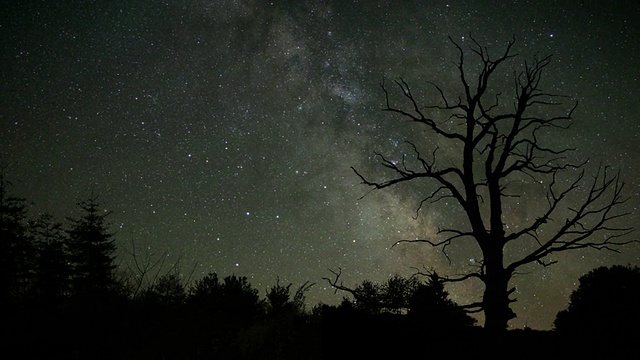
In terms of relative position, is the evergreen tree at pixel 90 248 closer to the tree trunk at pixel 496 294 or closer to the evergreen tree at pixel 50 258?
the evergreen tree at pixel 50 258

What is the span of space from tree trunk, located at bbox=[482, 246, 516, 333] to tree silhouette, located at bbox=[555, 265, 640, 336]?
456 cm

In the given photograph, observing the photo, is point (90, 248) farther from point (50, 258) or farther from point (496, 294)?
point (496, 294)

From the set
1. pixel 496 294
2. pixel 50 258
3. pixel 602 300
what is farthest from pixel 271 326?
pixel 50 258

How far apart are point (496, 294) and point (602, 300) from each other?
8073 mm

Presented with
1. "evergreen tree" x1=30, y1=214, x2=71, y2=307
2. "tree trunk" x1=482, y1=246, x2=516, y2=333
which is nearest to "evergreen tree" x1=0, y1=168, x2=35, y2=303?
"evergreen tree" x1=30, y1=214, x2=71, y2=307

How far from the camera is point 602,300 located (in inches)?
477

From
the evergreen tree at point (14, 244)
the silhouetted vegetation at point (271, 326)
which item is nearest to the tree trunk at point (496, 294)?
the silhouetted vegetation at point (271, 326)

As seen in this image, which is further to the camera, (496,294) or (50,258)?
(50,258)

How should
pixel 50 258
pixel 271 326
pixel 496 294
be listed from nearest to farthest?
1. pixel 496 294
2. pixel 271 326
3. pixel 50 258

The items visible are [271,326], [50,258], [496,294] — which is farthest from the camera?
[50,258]

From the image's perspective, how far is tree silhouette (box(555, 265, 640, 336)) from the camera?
10.2 m

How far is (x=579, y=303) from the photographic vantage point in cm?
1284

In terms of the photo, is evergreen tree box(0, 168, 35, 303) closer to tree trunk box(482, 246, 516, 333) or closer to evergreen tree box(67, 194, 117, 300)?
evergreen tree box(67, 194, 117, 300)

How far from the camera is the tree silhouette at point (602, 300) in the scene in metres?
10.2
